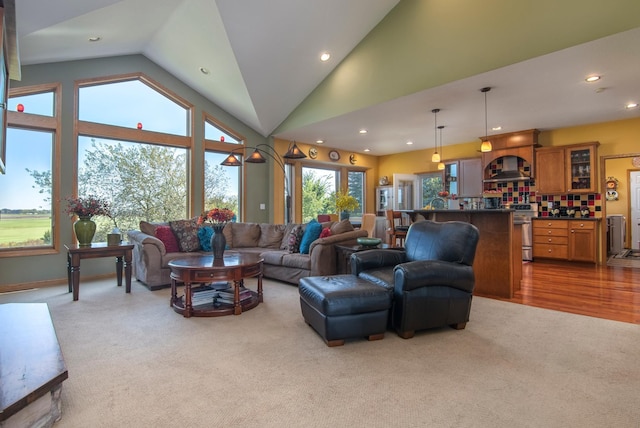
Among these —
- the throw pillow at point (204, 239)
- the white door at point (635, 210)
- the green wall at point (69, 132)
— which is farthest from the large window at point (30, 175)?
the white door at point (635, 210)

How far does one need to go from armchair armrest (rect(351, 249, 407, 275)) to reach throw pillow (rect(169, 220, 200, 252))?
274 centimetres

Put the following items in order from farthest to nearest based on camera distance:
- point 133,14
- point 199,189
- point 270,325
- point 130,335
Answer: point 199,189 → point 133,14 → point 270,325 → point 130,335

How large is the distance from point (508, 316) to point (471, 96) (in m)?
3.11

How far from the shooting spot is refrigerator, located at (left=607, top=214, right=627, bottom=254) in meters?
7.31

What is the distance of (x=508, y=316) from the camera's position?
10.3ft

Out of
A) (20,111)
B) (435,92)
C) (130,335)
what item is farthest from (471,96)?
(20,111)

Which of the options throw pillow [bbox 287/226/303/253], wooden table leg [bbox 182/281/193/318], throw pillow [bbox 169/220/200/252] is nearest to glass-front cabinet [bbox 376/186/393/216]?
throw pillow [bbox 287/226/303/253]

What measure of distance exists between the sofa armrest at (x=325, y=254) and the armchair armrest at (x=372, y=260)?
95 cm

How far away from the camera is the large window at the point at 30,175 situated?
4.39m

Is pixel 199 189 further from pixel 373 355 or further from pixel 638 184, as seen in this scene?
pixel 638 184

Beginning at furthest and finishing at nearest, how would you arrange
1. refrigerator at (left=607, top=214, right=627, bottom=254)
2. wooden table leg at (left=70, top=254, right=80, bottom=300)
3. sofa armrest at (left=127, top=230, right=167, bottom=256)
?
refrigerator at (left=607, top=214, right=627, bottom=254) < sofa armrest at (left=127, top=230, right=167, bottom=256) < wooden table leg at (left=70, top=254, right=80, bottom=300)

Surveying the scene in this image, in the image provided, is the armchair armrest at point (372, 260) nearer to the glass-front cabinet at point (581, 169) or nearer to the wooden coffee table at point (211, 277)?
the wooden coffee table at point (211, 277)

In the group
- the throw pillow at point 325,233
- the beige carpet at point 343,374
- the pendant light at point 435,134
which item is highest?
the pendant light at point 435,134

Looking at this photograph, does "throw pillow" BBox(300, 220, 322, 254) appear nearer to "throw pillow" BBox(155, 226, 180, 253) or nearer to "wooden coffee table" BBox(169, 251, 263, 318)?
"wooden coffee table" BBox(169, 251, 263, 318)
